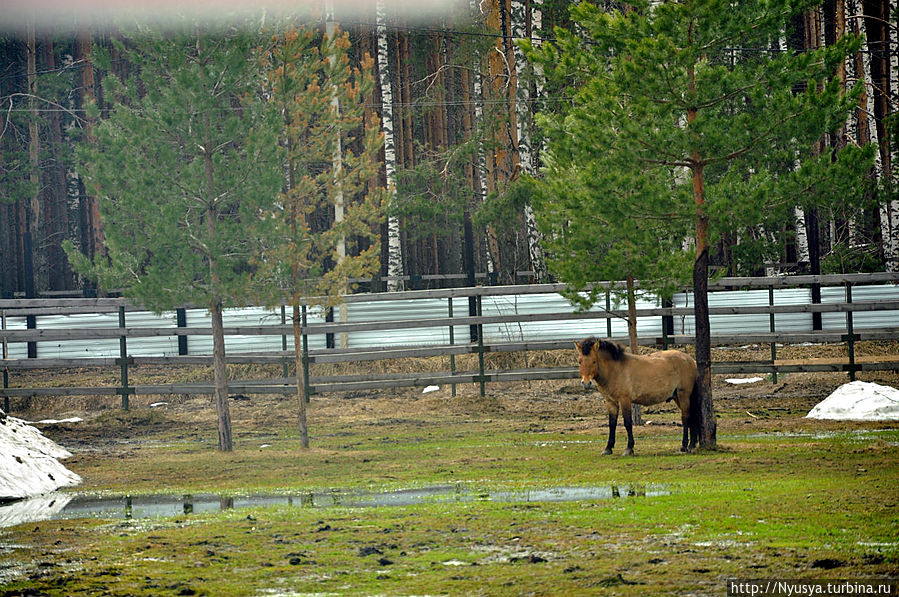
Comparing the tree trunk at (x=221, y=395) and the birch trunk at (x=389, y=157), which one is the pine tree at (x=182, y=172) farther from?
the birch trunk at (x=389, y=157)

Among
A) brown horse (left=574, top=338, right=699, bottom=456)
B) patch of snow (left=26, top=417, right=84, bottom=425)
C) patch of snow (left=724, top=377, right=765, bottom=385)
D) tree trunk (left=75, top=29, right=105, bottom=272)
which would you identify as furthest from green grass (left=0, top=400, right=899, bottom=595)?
tree trunk (left=75, top=29, right=105, bottom=272)

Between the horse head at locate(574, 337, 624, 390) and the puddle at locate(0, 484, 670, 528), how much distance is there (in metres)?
2.44

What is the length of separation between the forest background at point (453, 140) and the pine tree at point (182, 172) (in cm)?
91

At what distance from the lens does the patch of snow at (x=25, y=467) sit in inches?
472

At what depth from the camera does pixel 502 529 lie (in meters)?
8.65

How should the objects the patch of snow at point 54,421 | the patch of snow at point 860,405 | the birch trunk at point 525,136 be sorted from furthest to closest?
the birch trunk at point 525,136
the patch of snow at point 54,421
the patch of snow at point 860,405

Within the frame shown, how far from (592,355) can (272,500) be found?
4.48 m

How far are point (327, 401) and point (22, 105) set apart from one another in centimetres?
2760

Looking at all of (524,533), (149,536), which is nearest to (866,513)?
(524,533)

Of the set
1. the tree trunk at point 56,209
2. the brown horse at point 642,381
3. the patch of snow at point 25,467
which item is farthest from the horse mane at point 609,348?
the tree trunk at point 56,209

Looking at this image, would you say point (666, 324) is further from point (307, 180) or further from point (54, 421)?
point (54, 421)

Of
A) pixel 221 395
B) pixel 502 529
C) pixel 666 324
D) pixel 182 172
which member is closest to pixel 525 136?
pixel 666 324

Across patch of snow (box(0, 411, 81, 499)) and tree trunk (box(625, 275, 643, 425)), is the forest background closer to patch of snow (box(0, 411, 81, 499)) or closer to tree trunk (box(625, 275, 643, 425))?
tree trunk (box(625, 275, 643, 425))

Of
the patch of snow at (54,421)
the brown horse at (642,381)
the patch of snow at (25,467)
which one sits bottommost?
the patch of snow at (54,421)
